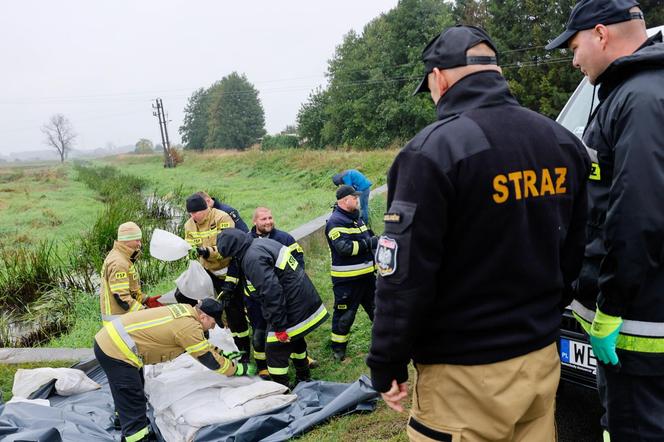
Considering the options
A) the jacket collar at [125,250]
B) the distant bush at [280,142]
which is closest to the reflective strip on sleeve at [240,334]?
the jacket collar at [125,250]

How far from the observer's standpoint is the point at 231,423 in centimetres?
385

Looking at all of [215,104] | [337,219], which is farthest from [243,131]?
[337,219]

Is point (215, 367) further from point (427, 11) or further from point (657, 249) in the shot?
point (427, 11)

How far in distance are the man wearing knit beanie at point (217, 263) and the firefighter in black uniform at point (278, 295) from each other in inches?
27.2

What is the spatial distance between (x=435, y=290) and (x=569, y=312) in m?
1.47

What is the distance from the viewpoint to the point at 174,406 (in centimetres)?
414

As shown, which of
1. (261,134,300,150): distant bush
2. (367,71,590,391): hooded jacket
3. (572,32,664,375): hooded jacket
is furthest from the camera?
(261,134,300,150): distant bush

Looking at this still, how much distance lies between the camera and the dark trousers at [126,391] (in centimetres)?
391

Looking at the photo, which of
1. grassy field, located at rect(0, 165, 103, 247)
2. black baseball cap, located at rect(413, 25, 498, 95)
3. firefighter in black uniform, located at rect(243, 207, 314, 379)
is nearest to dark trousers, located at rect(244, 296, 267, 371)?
firefighter in black uniform, located at rect(243, 207, 314, 379)

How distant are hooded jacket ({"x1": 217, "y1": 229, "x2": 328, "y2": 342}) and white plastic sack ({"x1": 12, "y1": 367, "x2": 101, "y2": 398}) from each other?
5.93ft

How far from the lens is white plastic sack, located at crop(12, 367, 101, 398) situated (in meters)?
4.60

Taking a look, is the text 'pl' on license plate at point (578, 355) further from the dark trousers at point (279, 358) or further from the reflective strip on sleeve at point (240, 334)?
the reflective strip on sleeve at point (240, 334)

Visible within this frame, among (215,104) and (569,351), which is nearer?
(569,351)

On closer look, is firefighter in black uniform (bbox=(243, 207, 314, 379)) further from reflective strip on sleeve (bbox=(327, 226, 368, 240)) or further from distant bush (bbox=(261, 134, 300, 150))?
distant bush (bbox=(261, 134, 300, 150))
